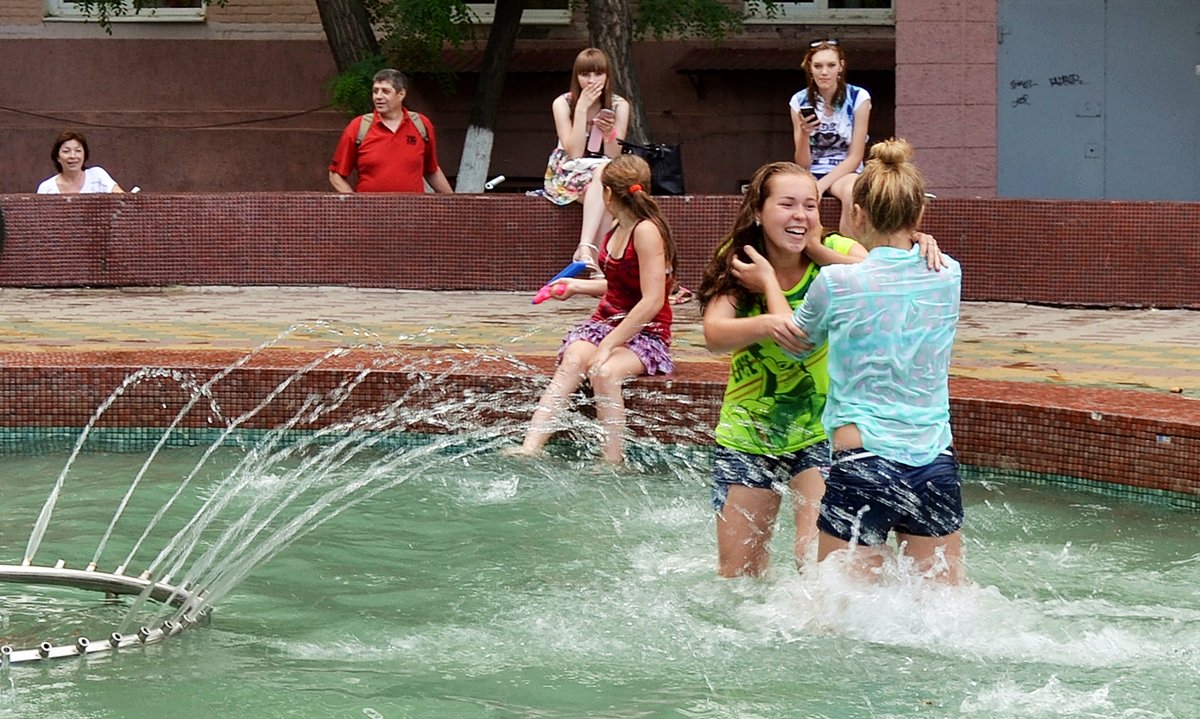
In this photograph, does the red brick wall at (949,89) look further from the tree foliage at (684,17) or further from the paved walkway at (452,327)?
the paved walkway at (452,327)

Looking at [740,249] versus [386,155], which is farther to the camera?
A: [386,155]

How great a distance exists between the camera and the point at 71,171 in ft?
45.8

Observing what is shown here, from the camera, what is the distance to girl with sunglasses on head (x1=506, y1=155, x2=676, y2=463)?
7.83 meters

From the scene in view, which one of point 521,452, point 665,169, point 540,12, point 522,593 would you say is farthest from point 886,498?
point 540,12

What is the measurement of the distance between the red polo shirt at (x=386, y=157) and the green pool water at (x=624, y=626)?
252 inches

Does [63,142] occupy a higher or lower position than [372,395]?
higher

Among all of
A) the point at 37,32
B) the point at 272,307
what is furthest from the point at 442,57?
the point at 272,307

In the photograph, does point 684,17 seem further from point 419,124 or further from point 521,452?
point 521,452

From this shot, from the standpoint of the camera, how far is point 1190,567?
259 inches

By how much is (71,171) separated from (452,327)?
4.55 m

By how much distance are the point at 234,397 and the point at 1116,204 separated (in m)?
6.51

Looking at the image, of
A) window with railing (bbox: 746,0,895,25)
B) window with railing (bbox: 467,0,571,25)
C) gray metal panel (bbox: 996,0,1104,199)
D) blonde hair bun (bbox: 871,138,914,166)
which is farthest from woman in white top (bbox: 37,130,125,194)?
blonde hair bun (bbox: 871,138,914,166)

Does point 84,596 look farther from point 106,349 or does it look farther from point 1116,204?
point 1116,204

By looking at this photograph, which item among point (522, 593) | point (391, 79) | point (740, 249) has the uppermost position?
point (391, 79)
